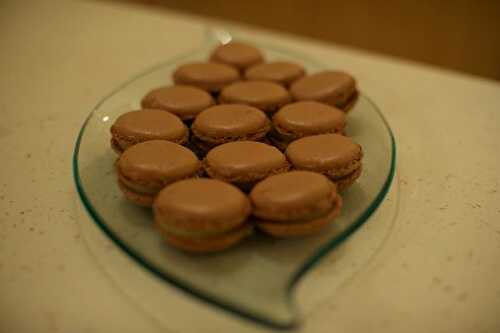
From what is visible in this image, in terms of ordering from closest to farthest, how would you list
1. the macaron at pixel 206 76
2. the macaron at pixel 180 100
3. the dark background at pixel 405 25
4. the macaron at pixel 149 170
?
the macaron at pixel 149 170, the macaron at pixel 180 100, the macaron at pixel 206 76, the dark background at pixel 405 25

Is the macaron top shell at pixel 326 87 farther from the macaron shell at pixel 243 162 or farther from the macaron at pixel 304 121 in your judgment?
the macaron shell at pixel 243 162

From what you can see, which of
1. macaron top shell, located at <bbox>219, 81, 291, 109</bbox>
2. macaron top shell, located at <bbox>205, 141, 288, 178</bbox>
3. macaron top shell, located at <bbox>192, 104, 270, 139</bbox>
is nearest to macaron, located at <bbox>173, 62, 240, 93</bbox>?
macaron top shell, located at <bbox>219, 81, 291, 109</bbox>

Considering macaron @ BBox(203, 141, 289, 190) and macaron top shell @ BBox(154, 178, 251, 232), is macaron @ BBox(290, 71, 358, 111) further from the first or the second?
macaron top shell @ BBox(154, 178, 251, 232)

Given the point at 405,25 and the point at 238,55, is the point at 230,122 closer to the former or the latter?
the point at 238,55

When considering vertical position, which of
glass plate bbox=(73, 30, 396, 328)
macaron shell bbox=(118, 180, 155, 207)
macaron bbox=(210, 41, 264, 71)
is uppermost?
macaron bbox=(210, 41, 264, 71)

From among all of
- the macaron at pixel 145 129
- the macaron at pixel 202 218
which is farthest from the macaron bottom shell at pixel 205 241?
the macaron at pixel 145 129

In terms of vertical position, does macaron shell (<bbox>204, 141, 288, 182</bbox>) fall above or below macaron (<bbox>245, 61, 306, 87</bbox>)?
below
